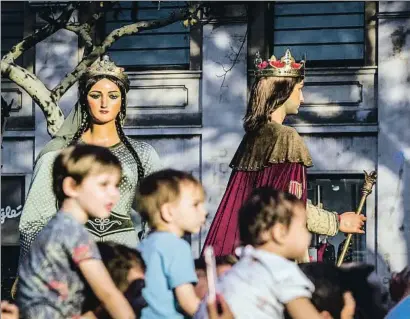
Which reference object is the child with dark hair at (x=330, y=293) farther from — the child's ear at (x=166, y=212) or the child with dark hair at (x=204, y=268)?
the child's ear at (x=166, y=212)

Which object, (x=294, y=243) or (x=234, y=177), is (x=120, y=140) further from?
(x=294, y=243)

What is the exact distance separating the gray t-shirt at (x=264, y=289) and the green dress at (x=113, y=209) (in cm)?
92

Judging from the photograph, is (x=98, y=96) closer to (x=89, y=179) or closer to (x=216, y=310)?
(x=89, y=179)

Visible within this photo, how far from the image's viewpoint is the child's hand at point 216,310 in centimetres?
458

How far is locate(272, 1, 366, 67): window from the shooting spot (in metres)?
16.9

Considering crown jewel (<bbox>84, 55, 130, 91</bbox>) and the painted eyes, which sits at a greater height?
crown jewel (<bbox>84, 55, 130, 91</bbox>)

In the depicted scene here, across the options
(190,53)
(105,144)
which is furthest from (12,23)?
(105,144)

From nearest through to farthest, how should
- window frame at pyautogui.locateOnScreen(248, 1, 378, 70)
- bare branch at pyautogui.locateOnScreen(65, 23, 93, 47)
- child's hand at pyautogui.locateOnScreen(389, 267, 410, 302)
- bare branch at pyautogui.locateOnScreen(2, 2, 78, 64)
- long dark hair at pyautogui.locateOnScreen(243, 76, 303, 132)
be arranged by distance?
child's hand at pyautogui.locateOnScreen(389, 267, 410, 302)
long dark hair at pyautogui.locateOnScreen(243, 76, 303, 132)
bare branch at pyautogui.locateOnScreen(2, 2, 78, 64)
bare branch at pyautogui.locateOnScreen(65, 23, 93, 47)
window frame at pyautogui.locateOnScreen(248, 1, 378, 70)

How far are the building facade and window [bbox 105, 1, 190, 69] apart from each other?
13 mm

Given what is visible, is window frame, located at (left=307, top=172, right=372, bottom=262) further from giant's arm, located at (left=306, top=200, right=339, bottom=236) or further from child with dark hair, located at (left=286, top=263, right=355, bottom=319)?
child with dark hair, located at (left=286, top=263, right=355, bottom=319)

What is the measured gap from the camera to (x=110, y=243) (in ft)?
17.1

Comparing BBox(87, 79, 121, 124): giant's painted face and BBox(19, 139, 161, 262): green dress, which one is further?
BBox(87, 79, 121, 124): giant's painted face

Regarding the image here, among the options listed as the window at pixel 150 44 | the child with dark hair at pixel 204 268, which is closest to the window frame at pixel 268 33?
the window at pixel 150 44

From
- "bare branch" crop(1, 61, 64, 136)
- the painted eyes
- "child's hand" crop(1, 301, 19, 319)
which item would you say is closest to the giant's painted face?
the painted eyes
